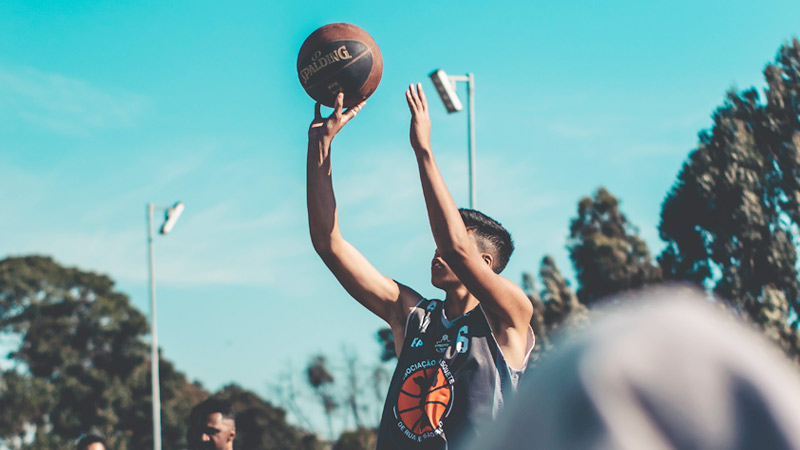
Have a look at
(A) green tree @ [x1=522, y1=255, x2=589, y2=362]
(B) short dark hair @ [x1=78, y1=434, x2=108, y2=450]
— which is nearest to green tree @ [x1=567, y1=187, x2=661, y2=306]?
(A) green tree @ [x1=522, y1=255, x2=589, y2=362]

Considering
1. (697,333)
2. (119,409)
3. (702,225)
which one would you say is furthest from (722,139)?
(119,409)

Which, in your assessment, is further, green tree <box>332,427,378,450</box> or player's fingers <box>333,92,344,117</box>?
green tree <box>332,427,378,450</box>

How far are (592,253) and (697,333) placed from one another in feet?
111

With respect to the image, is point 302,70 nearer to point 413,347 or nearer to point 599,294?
point 413,347

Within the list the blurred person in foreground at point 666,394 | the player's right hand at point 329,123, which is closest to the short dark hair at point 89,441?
the player's right hand at point 329,123

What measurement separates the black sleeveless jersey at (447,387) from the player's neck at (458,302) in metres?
0.14

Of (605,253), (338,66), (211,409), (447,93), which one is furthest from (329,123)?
(605,253)

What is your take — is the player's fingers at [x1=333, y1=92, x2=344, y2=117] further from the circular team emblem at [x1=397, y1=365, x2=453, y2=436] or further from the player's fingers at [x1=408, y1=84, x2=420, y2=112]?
the circular team emblem at [x1=397, y1=365, x2=453, y2=436]

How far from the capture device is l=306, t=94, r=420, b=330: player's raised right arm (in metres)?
4.29

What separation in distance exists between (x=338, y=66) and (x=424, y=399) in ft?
6.13

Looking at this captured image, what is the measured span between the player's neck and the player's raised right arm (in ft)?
0.71

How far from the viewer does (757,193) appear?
22.5 meters

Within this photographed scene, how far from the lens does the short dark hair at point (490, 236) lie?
4.24m

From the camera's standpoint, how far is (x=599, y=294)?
31.2m
